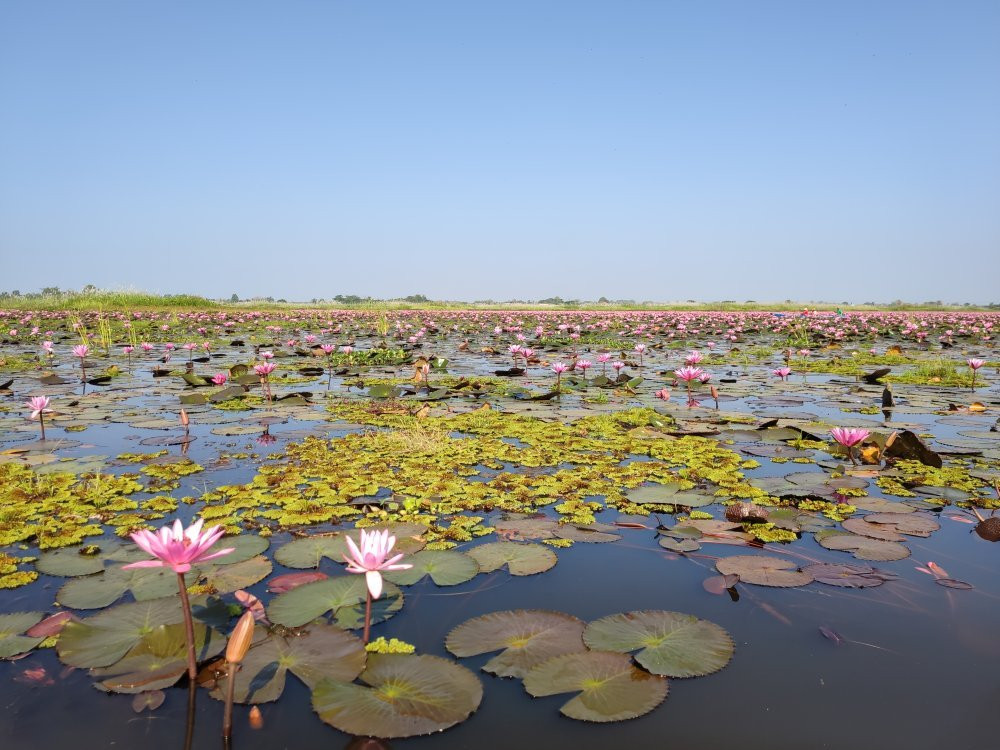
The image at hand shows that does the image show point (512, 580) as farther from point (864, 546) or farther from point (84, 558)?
point (84, 558)

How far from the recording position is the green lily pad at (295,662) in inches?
61.0

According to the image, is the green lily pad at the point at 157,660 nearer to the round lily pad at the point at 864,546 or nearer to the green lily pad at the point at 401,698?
the green lily pad at the point at 401,698

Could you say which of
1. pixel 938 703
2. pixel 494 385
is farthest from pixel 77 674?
pixel 494 385

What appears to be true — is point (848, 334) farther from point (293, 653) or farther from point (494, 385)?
point (293, 653)

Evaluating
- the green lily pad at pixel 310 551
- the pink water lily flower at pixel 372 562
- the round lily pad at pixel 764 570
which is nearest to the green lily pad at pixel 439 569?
the green lily pad at pixel 310 551

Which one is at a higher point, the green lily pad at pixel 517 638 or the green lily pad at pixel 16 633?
the green lily pad at pixel 16 633

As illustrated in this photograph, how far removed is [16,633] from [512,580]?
5.14ft

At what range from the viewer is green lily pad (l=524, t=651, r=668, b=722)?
150 centimetres

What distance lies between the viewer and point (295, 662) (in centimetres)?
167

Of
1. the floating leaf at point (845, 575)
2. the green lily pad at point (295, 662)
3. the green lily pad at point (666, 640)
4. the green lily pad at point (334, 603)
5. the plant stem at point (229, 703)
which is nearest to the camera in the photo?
the plant stem at point (229, 703)

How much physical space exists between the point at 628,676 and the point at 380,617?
80 centimetres

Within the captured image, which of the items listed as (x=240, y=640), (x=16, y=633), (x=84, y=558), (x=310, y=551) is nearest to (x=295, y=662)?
(x=240, y=640)

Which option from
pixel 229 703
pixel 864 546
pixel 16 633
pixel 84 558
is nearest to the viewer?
pixel 229 703

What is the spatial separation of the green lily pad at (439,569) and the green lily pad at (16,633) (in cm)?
106
